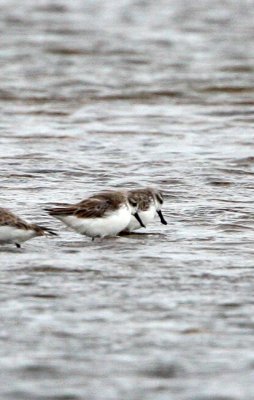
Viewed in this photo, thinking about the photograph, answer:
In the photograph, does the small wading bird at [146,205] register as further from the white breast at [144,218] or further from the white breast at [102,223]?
the white breast at [102,223]

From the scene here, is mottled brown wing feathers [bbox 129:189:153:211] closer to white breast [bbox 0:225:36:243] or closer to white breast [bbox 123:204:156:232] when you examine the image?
white breast [bbox 123:204:156:232]

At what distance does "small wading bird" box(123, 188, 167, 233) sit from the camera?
37.2 feet

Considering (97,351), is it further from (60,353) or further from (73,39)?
(73,39)

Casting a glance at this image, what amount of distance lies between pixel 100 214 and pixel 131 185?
3291mm

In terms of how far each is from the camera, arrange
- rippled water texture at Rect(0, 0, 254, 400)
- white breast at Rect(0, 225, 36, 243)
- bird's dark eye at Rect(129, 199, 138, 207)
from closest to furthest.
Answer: rippled water texture at Rect(0, 0, 254, 400) < white breast at Rect(0, 225, 36, 243) < bird's dark eye at Rect(129, 199, 138, 207)

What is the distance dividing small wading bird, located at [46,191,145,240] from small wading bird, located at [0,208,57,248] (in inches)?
16.3

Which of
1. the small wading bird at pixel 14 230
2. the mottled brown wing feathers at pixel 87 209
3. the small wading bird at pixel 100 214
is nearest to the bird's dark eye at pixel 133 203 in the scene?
the small wading bird at pixel 100 214

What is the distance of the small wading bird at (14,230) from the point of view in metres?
10.1

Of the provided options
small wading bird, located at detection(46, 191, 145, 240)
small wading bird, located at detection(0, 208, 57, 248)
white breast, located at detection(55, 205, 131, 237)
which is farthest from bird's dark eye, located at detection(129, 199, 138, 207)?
Result: small wading bird, located at detection(0, 208, 57, 248)

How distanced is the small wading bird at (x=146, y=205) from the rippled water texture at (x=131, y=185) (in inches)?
5.2

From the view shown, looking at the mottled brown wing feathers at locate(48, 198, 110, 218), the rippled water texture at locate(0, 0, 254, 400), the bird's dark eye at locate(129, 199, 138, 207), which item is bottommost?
the rippled water texture at locate(0, 0, 254, 400)

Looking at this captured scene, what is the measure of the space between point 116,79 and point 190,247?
12.7 meters

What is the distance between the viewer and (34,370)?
24.0 ft

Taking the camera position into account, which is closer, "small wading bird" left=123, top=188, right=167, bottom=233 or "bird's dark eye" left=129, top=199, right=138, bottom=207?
"bird's dark eye" left=129, top=199, right=138, bottom=207
